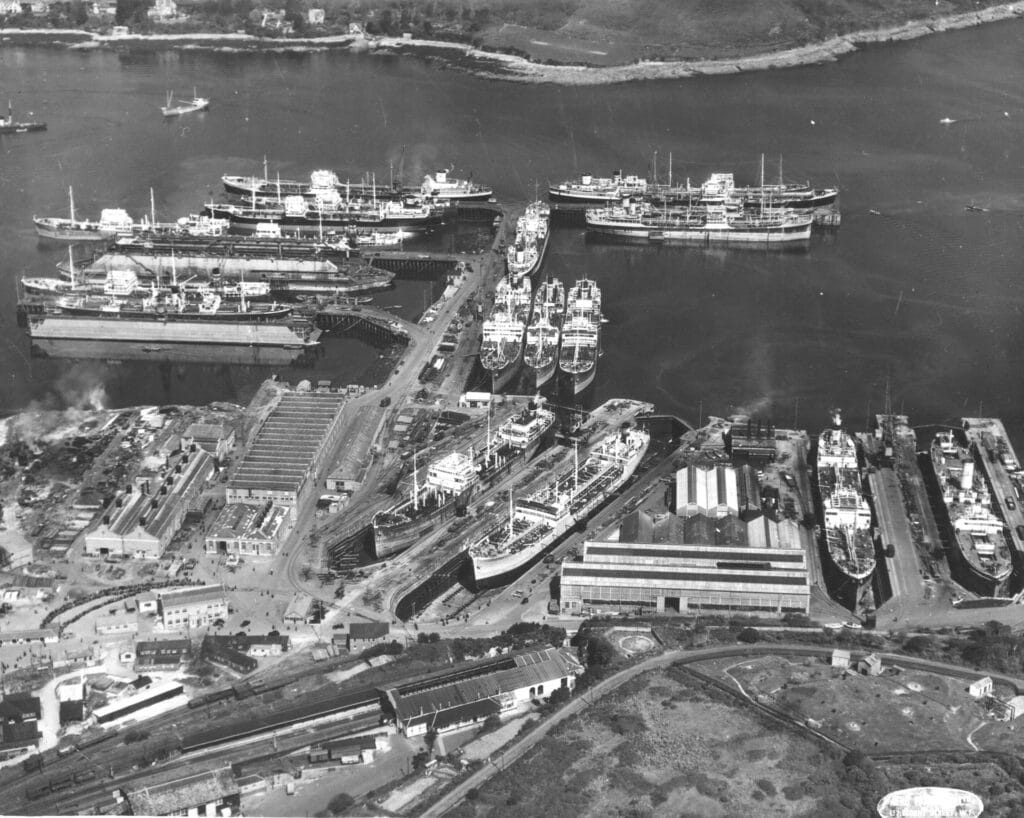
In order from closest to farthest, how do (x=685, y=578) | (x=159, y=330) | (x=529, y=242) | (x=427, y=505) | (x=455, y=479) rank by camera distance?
(x=685, y=578) → (x=427, y=505) → (x=455, y=479) → (x=159, y=330) → (x=529, y=242)

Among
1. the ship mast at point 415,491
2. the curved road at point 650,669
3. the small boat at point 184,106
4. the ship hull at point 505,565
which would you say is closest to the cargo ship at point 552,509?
the ship hull at point 505,565

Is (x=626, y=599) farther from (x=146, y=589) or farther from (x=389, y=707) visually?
(x=146, y=589)

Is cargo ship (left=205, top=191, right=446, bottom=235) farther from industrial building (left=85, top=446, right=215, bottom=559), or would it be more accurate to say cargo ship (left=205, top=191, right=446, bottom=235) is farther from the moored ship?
industrial building (left=85, top=446, right=215, bottom=559)

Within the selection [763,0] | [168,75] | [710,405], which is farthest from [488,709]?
[763,0]

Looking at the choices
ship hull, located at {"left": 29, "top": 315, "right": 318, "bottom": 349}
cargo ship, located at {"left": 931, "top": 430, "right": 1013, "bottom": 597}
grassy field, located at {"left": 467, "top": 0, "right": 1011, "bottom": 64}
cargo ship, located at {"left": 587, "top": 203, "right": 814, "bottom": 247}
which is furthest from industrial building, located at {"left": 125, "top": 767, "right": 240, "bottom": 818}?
grassy field, located at {"left": 467, "top": 0, "right": 1011, "bottom": 64}

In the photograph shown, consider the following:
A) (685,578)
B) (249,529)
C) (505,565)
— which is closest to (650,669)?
(685,578)

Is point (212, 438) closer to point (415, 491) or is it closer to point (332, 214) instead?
point (415, 491)

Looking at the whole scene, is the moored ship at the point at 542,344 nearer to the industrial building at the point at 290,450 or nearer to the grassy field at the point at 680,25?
the industrial building at the point at 290,450
